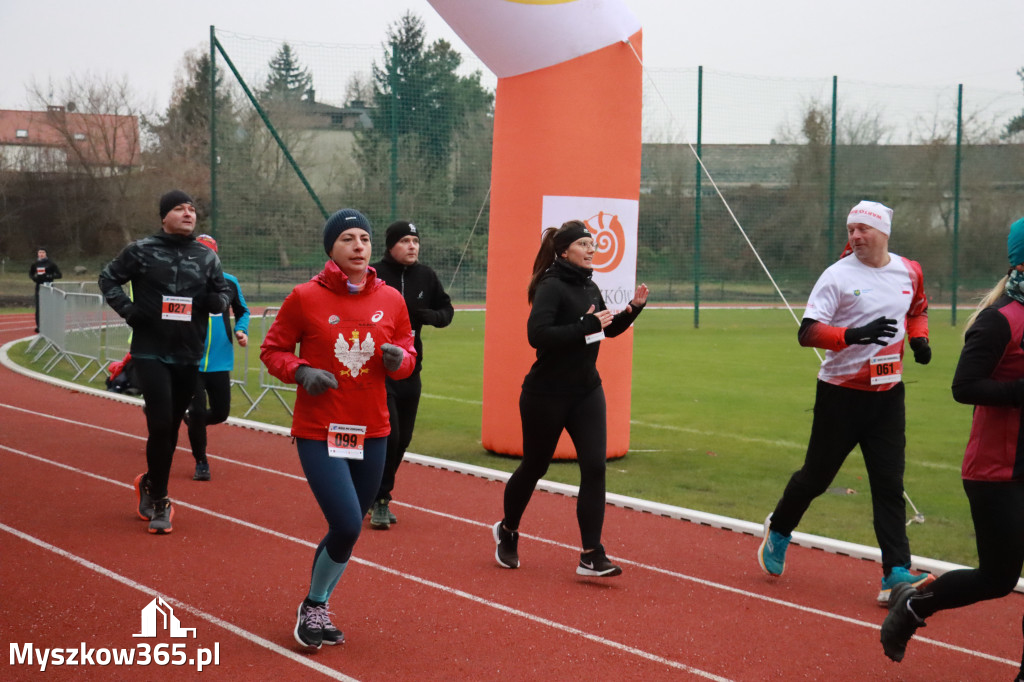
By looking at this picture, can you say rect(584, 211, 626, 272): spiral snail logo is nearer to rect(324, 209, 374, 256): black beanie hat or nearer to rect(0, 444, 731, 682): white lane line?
rect(0, 444, 731, 682): white lane line

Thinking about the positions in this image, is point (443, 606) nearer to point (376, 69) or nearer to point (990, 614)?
point (990, 614)

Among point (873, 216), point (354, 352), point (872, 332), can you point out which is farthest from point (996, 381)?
point (354, 352)

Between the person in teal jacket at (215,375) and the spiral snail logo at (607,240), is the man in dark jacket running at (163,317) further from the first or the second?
the spiral snail logo at (607,240)

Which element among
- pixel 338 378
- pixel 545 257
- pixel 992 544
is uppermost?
pixel 545 257

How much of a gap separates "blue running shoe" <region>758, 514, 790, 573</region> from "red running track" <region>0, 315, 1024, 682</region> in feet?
0.30

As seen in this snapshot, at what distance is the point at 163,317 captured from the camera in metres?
6.93

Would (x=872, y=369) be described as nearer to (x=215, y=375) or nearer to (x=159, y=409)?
(x=159, y=409)

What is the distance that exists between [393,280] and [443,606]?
99.3 inches

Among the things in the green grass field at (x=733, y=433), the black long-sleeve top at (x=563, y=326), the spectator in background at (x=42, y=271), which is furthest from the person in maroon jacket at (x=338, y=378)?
the spectator in background at (x=42, y=271)

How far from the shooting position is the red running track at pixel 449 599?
4684 mm

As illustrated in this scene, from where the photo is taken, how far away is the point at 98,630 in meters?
4.97

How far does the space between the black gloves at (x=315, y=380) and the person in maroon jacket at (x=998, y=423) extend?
249 centimetres

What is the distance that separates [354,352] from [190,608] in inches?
67.6

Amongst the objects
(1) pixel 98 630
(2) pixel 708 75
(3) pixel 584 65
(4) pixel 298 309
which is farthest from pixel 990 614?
(2) pixel 708 75
